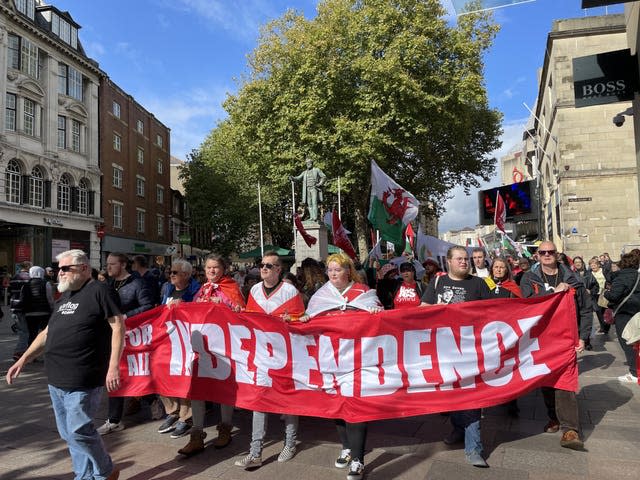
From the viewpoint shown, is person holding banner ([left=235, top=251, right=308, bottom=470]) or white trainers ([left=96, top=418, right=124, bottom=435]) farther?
white trainers ([left=96, top=418, right=124, bottom=435])

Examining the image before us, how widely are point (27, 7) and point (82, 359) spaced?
99.5ft

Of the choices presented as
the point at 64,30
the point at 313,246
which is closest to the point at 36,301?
the point at 313,246

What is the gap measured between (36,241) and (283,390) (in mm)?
27207

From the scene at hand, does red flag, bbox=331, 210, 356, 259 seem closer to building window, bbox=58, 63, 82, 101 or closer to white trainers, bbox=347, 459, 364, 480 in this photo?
white trainers, bbox=347, 459, 364, 480

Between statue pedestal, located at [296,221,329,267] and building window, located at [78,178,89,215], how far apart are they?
1993 cm

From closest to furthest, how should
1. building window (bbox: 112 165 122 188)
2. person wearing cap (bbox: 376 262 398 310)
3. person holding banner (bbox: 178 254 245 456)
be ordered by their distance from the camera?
person holding banner (bbox: 178 254 245 456)
person wearing cap (bbox: 376 262 398 310)
building window (bbox: 112 165 122 188)

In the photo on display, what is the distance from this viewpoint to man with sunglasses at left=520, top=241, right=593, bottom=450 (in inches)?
169

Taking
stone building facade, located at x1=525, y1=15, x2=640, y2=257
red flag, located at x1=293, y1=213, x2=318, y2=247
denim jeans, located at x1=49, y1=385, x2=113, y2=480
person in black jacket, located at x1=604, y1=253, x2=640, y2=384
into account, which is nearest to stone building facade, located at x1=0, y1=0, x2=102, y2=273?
red flag, located at x1=293, y1=213, x2=318, y2=247

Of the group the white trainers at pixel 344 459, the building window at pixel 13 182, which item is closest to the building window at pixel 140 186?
the building window at pixel 13 182

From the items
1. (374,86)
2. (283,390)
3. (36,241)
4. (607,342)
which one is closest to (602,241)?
(374,86)

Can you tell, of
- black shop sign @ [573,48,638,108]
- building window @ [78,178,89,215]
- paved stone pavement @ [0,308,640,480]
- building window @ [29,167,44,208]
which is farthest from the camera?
building window @ [78,178,89,215]

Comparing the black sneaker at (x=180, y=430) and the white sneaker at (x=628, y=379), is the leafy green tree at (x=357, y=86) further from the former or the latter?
the black sneaker at (x=180, y=430)

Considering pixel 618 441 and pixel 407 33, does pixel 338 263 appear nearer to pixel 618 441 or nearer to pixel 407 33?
pixel 618 441

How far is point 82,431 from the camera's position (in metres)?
3.29
